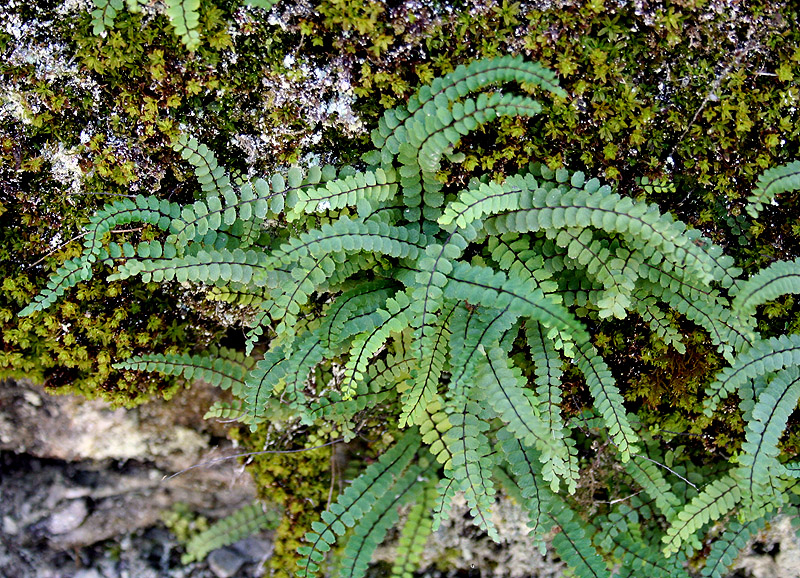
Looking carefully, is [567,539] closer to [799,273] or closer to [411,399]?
[411,399]

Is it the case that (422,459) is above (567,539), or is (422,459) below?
above

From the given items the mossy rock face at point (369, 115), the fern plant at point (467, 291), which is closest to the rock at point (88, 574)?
the mossy rock face at point (369, 115)

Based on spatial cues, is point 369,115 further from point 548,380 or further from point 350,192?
point 548,380

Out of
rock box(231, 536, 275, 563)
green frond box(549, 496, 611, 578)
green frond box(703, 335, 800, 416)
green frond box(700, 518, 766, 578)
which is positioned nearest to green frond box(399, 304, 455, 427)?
green frond box(549, 496, 611, 578)

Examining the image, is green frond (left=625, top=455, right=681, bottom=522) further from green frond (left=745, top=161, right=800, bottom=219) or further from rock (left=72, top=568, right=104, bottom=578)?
rock (left=72, top=568, right=104, bottom=578)

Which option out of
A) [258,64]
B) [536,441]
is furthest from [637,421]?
[258,64]

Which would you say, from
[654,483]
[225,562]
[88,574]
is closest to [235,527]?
[225,562]

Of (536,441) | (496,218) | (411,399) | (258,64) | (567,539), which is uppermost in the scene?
(258,64)
